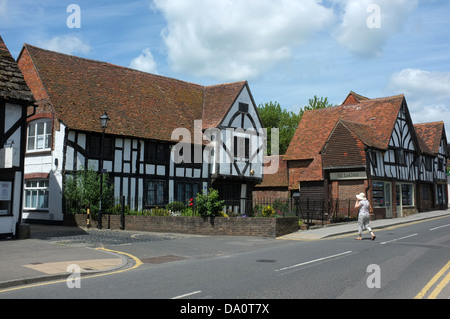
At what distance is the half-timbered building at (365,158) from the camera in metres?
30.4

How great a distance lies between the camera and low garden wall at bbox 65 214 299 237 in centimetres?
1945

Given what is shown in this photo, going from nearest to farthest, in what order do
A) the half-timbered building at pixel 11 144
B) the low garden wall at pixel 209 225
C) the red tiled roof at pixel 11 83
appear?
the half-timbered building at pixel 11 144 < the red tiled roof at pixel 11 83 < the low garden wall at pixel 209 225

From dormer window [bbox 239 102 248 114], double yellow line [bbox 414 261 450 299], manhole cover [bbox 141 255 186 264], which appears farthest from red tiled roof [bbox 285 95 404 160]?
double yellow line [bbox 414 261 450 299]

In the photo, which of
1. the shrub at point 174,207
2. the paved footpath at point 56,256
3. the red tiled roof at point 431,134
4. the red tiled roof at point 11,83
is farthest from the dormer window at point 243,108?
the red tiled roof at point 431,134

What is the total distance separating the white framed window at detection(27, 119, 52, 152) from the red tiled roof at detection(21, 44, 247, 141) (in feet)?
5.80

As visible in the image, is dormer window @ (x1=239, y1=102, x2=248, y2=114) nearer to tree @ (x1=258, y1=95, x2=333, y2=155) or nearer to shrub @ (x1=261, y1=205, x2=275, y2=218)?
shrub @ (x1=261, y1=205, x2=275, y2=218)

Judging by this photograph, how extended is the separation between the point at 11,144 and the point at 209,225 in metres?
9.11

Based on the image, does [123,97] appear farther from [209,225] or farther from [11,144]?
[209,225]

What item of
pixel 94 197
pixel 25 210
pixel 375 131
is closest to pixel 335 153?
pixel 375 131

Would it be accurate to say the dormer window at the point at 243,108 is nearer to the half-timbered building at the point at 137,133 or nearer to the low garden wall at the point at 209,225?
the half-timbered building at the point at 137,133

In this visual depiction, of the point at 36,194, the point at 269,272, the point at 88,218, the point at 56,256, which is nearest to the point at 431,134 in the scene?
the point at 88,218

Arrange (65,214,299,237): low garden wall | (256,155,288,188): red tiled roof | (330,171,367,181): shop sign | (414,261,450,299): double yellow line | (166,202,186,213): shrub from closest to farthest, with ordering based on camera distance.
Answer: (414,261,450,299): double yellow line < (65,214,299,237): low garden wall < (166,202,186,213): shrub < (330,171,367,181): shop sign < (256,155,288,188): red tiled roof

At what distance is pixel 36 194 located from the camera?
1000 inches

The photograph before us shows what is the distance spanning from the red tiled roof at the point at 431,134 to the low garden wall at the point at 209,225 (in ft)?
98.9
